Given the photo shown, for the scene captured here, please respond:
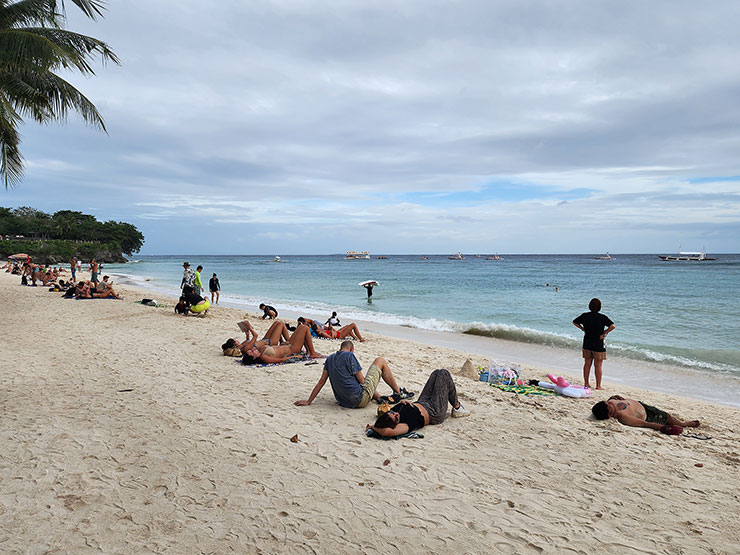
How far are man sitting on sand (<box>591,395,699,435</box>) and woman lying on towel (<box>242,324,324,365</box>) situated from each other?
505cm

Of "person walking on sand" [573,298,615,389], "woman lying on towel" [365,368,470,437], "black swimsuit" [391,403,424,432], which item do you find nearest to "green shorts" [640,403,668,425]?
"person walking on sand" [573,298,615,389]

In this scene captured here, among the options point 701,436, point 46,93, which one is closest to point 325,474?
point 701,436

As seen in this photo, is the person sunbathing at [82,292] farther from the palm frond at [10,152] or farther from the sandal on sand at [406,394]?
the sandal on sand at [406,394]

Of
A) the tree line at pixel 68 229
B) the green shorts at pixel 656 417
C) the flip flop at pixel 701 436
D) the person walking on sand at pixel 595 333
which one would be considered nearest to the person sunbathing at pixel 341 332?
the person walking on sand at pixel 595 333

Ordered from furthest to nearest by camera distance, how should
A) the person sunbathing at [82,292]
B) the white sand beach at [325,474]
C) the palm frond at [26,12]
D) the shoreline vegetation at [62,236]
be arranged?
the shoreline vegetation at [62,236] < the person sunbathing at [82,292] < the palm frond at [26,12] < the white sand beach at [325,474]

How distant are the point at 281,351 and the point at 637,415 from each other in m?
5.83

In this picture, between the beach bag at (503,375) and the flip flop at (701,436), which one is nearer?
the flip flop at (701,436)

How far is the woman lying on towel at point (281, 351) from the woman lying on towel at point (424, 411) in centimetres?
351

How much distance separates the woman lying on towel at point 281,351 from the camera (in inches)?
320

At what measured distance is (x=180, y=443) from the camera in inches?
183

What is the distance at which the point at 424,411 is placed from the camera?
5.23 metres

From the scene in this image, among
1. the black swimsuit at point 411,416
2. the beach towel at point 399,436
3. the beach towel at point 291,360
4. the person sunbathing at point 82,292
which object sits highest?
the person sunbathing at point 82,292

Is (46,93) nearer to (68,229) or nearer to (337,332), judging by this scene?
(337,332)

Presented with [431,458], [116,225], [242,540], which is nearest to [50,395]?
[242,540]
